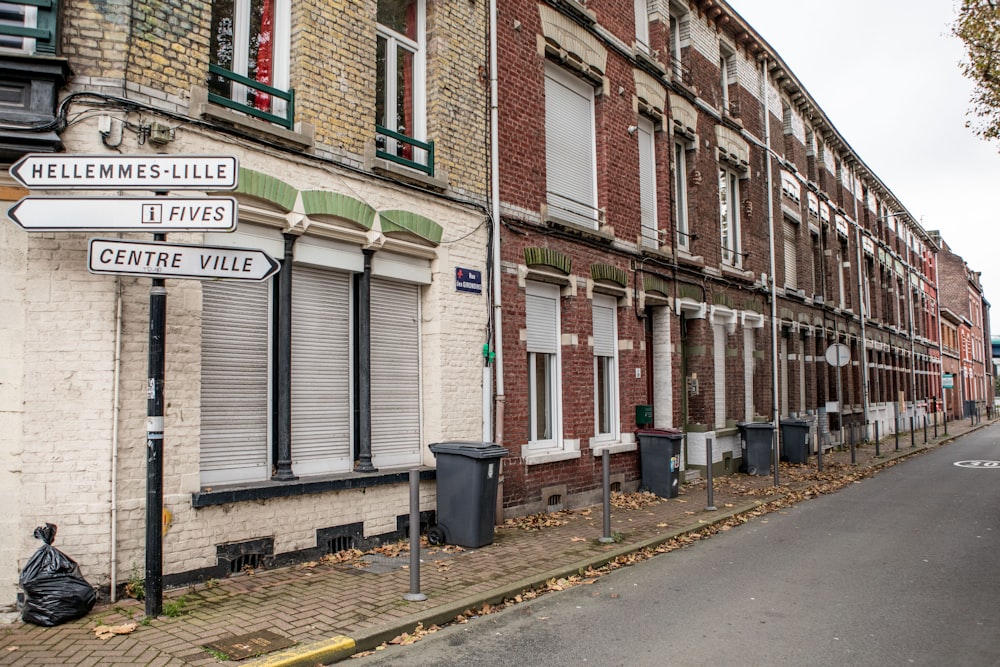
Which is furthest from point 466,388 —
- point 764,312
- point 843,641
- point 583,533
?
point 764,312

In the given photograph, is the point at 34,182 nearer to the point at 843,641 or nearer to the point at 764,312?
the point at 843,641

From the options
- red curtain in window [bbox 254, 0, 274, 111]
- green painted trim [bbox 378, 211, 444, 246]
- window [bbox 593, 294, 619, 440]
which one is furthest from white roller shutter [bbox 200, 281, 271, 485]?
window [bbox 593, 294, 619, 440]

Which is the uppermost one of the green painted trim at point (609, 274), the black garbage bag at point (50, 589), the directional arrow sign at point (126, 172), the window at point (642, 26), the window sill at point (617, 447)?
the window at point (642, 26)

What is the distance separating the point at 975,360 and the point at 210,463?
6638cm

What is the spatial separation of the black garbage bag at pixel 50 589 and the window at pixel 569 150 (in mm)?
8037

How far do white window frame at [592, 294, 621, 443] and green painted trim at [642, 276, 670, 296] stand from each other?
0.91 meters

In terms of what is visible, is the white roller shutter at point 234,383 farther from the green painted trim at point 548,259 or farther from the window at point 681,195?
the window at point 681,195

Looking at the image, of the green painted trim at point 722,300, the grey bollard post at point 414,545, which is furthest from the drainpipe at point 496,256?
the green painted trim at point 722,300

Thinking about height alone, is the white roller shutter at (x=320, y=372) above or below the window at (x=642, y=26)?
Result: below

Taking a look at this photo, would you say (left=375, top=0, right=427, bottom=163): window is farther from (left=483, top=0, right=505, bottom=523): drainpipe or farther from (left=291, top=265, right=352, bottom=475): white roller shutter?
(left=291, top=265, right=352, bottom=475): white roller shutter

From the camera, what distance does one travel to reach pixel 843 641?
5.45m

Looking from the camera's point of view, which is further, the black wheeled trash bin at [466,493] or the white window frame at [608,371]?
the white window frame at [608,371]

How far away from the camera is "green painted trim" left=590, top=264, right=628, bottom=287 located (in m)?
12.5

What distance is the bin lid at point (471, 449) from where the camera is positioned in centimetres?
844
